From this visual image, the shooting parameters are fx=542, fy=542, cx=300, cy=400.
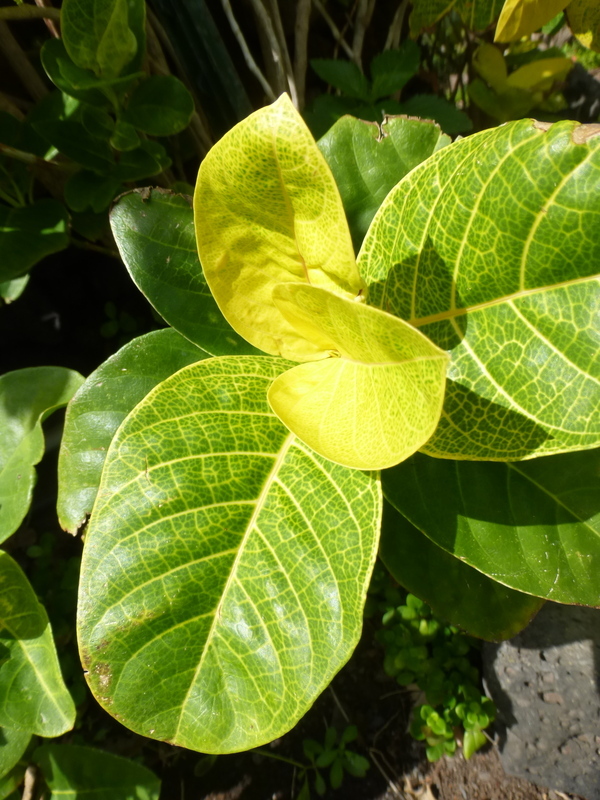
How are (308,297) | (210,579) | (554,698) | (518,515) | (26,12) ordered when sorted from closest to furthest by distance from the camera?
1. (308,297)
2. (210,579)
3. (518,515)
4. (26,12)
5. (554,698)

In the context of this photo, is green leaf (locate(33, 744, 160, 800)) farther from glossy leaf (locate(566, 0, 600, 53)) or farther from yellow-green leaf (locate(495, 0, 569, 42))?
glossy leaf (locate(566, 0, 600, 53))

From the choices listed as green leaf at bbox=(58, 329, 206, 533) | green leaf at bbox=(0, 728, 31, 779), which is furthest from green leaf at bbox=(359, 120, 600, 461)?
green leaf at bbox=(0, 728, 31, 779)

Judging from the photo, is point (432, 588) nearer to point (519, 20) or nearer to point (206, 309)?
point (206, 309)

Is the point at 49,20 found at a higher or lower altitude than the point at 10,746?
higher

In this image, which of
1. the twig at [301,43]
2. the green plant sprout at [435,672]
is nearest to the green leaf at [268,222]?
the twig at [301,43]

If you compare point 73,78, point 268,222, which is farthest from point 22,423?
point 268,222

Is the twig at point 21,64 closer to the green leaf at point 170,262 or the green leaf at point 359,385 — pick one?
the green leaf at point 170,262

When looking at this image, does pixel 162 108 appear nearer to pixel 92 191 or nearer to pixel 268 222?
pixel 92 191
